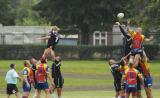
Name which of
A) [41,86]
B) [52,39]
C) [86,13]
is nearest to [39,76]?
[41,86]

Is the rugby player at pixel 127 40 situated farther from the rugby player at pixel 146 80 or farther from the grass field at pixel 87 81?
the grass field at pixel 87 81

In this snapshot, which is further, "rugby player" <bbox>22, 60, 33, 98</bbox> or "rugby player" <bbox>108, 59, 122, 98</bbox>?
"rugby player" <bbox>108, 59, 122, 98</bbox>

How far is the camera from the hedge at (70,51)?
73688 millimetres

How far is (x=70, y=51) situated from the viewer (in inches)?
2916

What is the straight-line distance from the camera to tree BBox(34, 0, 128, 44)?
78.2 meters

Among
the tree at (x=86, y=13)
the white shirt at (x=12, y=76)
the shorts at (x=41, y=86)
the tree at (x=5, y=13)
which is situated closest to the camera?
the shorts at (x=41, y=86)

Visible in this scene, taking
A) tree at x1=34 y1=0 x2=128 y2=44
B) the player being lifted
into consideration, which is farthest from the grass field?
tree at x1=34 y1=0 x2=128 y2=44

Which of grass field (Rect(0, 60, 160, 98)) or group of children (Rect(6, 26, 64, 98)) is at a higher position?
group of children (Rect(6, 26, 64, 98))

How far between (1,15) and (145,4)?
35.4 m

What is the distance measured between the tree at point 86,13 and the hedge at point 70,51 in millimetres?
4597

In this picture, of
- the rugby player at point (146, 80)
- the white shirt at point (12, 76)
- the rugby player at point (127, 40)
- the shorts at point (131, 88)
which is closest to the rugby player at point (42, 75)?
the white shirt at point (12, 76)

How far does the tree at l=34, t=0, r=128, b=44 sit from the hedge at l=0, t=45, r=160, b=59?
460 centimetres

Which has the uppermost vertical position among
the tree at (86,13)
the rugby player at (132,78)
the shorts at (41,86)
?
the tree at (86,13)

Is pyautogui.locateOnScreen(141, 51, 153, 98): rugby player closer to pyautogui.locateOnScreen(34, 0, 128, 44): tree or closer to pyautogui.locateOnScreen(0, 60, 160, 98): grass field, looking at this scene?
pyautogui.locateOnScreen(0, 60, 160, 98): grass field
